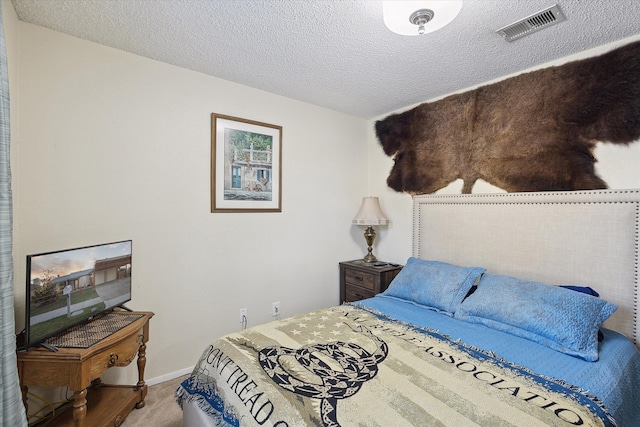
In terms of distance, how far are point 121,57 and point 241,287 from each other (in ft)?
6.69

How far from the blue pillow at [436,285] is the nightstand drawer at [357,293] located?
549mm

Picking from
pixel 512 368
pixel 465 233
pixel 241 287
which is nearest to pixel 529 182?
pixel 465 233

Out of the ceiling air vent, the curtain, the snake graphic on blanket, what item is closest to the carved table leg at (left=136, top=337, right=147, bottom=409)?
the curtain

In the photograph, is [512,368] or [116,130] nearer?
[512,368]

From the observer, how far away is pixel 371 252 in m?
3.46

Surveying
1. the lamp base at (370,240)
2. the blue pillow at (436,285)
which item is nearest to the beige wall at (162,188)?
the lamp base at (370,240)

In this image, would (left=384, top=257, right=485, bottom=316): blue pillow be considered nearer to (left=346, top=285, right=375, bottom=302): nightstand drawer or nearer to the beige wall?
(left=346, top=285, right=375, bottom=302): nightstand drawer

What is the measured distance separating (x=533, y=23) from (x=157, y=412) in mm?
3442

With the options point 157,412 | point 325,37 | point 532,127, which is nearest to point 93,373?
point 157,412

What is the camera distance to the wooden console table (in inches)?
56.2

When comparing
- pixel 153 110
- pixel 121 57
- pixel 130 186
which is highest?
pixel 121 57

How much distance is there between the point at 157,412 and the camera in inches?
77.1

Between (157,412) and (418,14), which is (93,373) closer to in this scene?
(157,412)

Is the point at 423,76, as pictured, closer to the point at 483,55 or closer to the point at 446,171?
the point at 483,55
